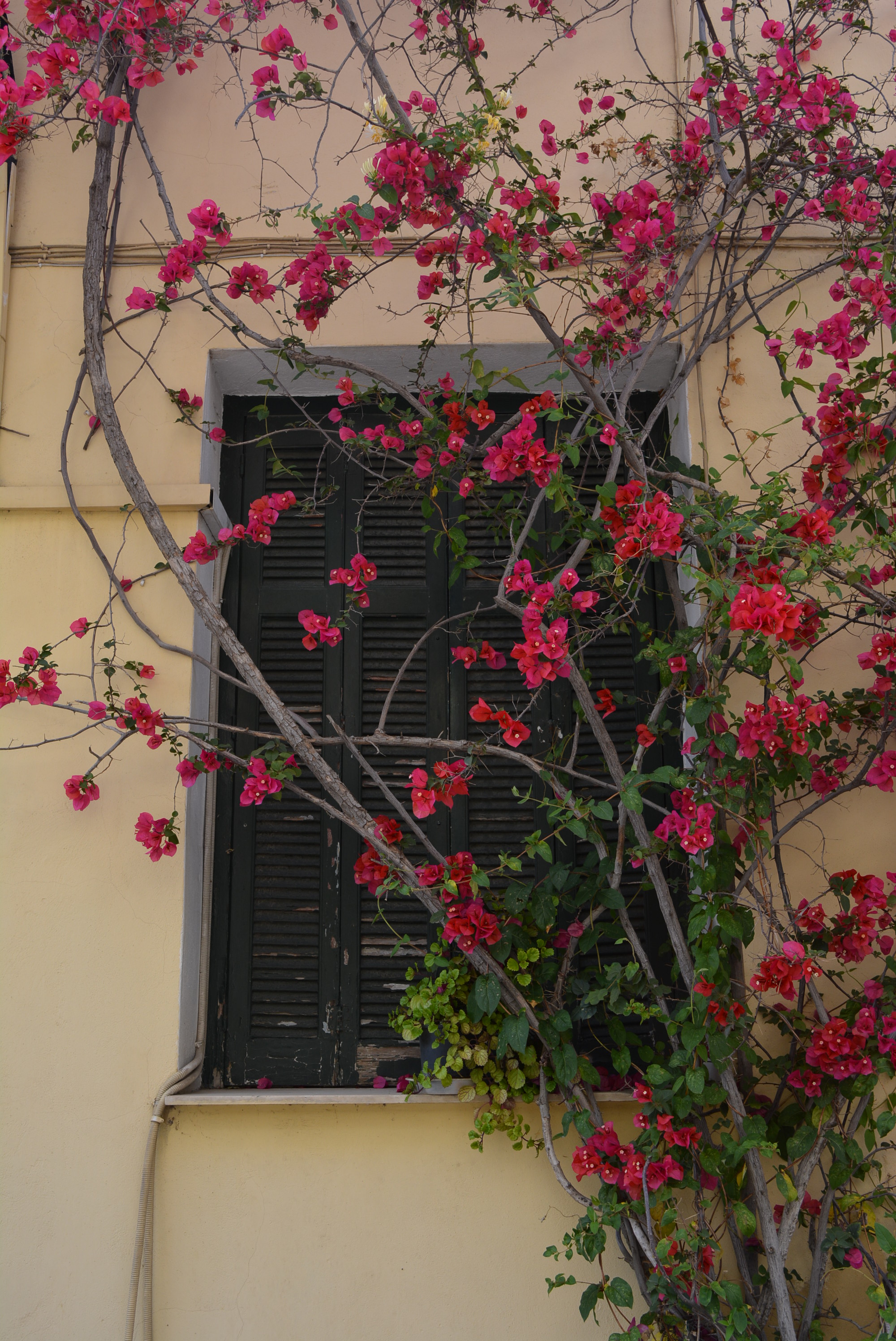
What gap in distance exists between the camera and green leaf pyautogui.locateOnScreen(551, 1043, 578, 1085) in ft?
7.38

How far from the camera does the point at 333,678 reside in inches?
114

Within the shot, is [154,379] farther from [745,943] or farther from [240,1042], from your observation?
[745,943]

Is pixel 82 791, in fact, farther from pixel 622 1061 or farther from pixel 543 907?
pixel 622 1061

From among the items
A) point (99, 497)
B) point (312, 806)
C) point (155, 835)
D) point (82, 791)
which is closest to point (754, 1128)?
point (312, 806)

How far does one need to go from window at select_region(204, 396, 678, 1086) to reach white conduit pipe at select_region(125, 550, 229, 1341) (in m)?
0.03

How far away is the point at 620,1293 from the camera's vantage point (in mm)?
2039

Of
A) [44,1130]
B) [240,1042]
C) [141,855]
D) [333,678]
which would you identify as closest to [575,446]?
[333,678]

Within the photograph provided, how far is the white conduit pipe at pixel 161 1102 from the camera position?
7.59ft

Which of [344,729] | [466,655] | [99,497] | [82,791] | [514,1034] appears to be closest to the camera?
[514,1034]

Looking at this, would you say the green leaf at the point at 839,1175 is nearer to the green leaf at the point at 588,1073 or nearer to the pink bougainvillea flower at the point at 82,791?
the green leaf at the point at 588,1073

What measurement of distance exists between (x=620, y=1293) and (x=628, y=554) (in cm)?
158

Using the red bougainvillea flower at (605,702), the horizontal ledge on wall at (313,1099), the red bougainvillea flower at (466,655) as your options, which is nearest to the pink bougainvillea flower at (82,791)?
the horizontal ledge on wall at (313,1099)

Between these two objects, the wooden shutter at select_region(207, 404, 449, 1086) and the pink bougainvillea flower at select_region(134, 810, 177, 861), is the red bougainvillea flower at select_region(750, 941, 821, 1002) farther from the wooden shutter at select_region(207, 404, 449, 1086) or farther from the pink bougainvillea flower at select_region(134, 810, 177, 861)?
the pink bougainvillea flower at select_region(134, 810, 177, 861)

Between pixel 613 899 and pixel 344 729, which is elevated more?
pixel 344 729
